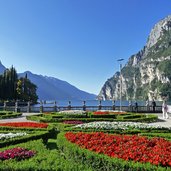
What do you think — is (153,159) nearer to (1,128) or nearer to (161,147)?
(161,147)

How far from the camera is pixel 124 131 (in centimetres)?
1728

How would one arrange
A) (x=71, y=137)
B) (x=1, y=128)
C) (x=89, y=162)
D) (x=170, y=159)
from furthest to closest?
1. (x=1, y=128)
2. (x=71, y=137)
3. (x=89, y=162)
4. (x=170, y=159)

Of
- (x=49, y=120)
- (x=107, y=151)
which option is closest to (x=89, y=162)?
(x=107, y=151)

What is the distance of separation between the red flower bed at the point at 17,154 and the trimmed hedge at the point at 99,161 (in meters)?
1.45

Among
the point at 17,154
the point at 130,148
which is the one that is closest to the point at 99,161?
the point at 130,148

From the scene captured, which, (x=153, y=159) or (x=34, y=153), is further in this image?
(x=34, y=153)

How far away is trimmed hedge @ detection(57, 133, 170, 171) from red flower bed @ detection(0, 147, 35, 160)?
1447 mm

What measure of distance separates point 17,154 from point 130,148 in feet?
12.2

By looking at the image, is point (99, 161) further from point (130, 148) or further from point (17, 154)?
point (17, 154)

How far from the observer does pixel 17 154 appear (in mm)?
10109

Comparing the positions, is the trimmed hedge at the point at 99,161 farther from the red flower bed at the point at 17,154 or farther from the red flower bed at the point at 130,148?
the red flower bed at the point at 17,154

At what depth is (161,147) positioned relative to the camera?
10.5 m

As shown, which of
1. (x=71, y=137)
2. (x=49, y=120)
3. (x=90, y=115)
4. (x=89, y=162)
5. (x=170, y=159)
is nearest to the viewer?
(x=170, y=159)

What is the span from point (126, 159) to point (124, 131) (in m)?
8.47
